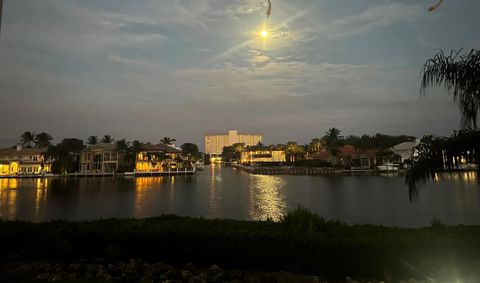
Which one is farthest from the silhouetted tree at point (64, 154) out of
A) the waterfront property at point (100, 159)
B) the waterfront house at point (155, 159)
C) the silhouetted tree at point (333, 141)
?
the silhouetted tree at point (333, 141)

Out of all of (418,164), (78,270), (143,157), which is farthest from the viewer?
(143,157)

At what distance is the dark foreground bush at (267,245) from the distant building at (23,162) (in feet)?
322

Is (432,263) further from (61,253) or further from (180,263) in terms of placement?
(61,253)

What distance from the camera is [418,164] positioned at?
6.01 m

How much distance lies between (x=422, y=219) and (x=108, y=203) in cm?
3019

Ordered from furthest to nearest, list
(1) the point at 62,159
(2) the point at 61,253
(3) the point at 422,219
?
(1) the point at 62,159
(3) the point at 422,219
(2) the point at 61,253

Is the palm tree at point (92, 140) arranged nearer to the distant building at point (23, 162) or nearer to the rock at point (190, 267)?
the distant building at point (23, 162)

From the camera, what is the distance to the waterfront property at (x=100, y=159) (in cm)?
9762

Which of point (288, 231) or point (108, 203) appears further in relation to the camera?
point (108, 203)

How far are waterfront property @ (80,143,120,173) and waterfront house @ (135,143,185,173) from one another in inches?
261

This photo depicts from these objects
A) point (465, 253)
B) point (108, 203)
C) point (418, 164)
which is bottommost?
point (108, 203)

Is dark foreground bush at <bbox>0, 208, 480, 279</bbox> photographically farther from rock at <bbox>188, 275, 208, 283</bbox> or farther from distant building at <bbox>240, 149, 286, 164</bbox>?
distant building at <bbox>240, 149, 286, 164</bbox>

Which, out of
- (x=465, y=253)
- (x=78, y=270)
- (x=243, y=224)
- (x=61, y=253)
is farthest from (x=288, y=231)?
(x=61, y=253)

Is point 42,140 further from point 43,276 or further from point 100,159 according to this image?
point 43,276
